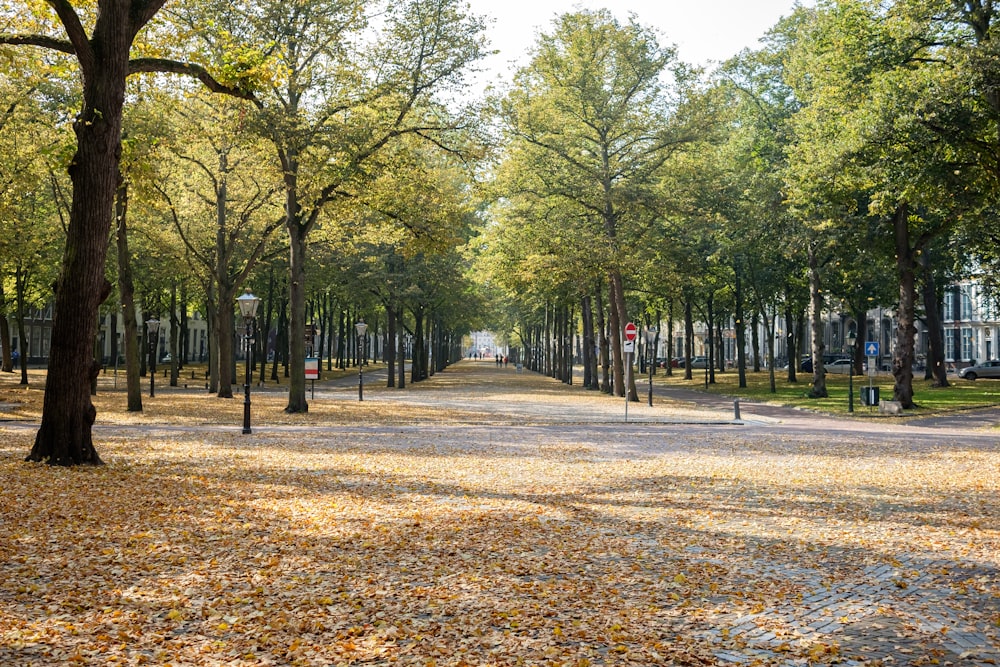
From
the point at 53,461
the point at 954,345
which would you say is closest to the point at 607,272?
the point at 53,461

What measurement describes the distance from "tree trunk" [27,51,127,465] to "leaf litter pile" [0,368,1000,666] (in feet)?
2.61

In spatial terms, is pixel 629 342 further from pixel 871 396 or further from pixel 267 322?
pixel 267 322

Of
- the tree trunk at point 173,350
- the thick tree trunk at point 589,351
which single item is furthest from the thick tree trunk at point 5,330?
the thick tree trunk at point 589,351

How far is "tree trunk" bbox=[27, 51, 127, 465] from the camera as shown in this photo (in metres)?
13.9

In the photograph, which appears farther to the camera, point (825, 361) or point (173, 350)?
point (825, 361)

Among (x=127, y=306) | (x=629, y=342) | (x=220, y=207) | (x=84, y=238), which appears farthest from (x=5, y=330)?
(x=84, y=238)

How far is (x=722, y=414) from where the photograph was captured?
3167 centimetres

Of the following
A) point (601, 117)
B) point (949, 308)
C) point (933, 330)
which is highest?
point (601, 117)

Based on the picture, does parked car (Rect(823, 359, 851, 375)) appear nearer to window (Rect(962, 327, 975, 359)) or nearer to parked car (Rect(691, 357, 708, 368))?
window (Rect(962, 327, 975, 359))

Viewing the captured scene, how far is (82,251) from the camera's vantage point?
13.9 m

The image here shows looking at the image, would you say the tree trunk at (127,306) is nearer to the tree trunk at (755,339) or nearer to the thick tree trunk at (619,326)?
the thick tree trunk at (619,326)

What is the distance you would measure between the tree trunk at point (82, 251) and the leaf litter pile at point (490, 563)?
0.79 m

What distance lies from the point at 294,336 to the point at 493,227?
15.0m

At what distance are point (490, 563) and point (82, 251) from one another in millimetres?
9314
